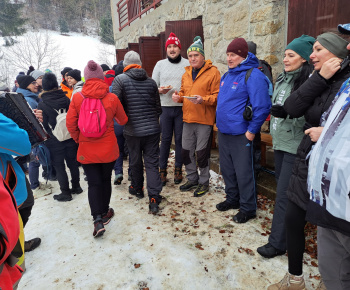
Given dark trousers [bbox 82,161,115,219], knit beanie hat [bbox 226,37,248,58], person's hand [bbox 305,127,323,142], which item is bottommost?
dark trousers [bbox 82,161,115,219]

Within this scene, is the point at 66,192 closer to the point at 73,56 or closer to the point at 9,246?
the point at 9,246

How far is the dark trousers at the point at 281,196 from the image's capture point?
2197mm

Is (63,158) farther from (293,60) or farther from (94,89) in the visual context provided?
(293,60)

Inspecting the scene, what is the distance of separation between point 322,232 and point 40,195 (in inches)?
173

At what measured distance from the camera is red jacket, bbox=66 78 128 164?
276 centimetres

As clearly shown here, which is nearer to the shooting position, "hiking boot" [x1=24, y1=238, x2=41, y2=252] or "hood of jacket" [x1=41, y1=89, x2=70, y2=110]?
"hiking boot" [x1=24, y1=238, x2=41, y2=252]

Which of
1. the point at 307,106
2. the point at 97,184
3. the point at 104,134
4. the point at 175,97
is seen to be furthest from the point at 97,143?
the point at 307,106

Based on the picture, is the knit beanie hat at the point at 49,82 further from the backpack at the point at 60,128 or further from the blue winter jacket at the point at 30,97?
the blue winter jacket at the point at 30,97

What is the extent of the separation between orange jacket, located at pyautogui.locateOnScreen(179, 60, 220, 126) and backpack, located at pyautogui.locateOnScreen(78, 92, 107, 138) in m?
1.36

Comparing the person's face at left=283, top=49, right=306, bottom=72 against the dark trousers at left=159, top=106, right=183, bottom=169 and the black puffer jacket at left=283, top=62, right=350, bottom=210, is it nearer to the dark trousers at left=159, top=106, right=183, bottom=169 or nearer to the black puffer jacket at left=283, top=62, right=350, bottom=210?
the black puffer jacket at left=283, top=62, right=350, bottom=210

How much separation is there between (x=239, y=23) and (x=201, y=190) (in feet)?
10.4

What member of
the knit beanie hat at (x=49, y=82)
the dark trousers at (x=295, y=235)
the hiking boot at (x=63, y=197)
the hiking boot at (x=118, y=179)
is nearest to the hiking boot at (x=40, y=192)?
the hiking boot at (x=63, y=197)

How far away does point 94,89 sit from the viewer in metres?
2.74

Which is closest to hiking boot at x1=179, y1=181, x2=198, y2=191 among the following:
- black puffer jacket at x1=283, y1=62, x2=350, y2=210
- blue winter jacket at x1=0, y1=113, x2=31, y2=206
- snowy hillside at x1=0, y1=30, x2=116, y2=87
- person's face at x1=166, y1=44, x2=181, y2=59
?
person's face at x1=166, y1=44, x2=181, y2=59
